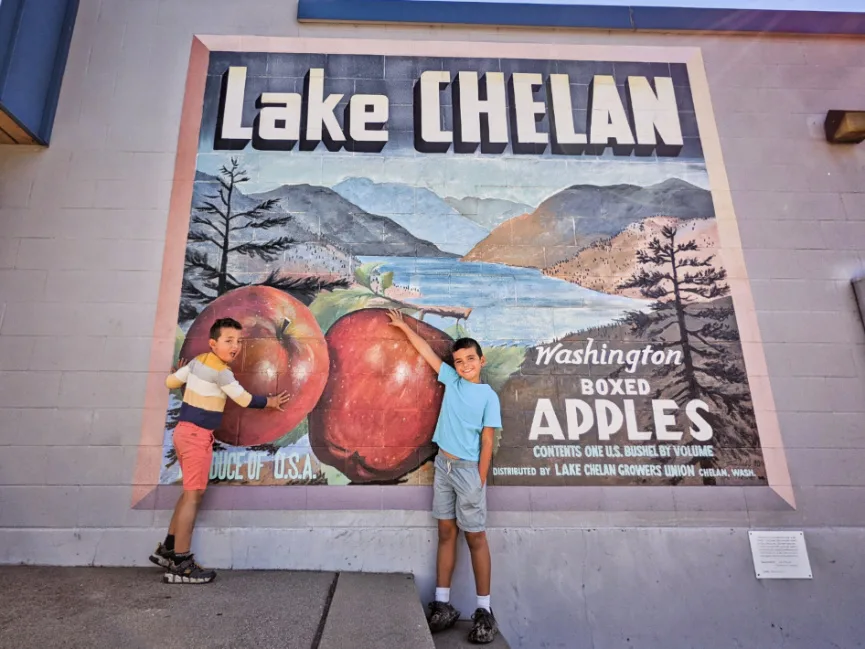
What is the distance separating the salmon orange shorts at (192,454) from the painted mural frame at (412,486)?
0.31m

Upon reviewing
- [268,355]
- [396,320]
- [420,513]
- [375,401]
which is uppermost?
[396,320]

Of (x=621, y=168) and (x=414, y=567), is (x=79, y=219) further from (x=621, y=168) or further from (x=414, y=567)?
(x=621, y=168)

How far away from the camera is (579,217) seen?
13.4ft

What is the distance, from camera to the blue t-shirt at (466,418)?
10.6 feet

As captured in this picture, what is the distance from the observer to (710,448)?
3605 millimetres

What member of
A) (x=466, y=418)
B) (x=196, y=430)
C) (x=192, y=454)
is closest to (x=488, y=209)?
(x=466, y=418)

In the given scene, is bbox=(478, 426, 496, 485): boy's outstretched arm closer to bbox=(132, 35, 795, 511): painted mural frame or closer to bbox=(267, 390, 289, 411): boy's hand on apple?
bbox=(132, 35, 795, 511): painted mural frame

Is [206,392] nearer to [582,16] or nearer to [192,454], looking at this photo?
[192,454]

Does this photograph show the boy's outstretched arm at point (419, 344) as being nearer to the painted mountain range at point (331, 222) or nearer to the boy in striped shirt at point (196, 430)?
the painted mountain range at point (331, 222)

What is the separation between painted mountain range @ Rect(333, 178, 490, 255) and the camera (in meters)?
3.96

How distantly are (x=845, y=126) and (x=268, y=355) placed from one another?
532 centimetres

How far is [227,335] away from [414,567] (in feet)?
6.82

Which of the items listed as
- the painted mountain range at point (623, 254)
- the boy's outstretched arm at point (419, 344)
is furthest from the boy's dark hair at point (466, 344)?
the painted mountain range at point (623, 254)

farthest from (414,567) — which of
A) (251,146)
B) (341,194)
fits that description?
(251,146)
